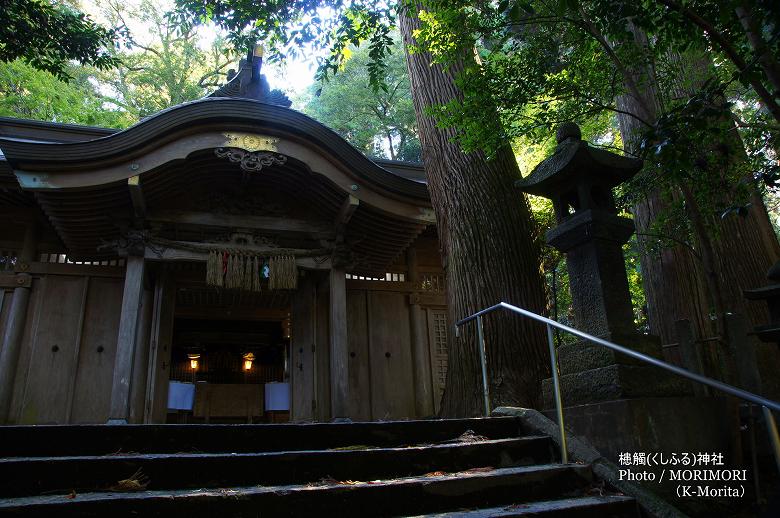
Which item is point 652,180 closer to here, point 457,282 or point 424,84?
point 457,282

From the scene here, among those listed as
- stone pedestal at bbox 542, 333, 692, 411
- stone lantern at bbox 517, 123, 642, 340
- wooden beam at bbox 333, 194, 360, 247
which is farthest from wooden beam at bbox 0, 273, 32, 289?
stone pedestal at bbox 542, 333, 692, 411

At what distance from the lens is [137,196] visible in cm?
705

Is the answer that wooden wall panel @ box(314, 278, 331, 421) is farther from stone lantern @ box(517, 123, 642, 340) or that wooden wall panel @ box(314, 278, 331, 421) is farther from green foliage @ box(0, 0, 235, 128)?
green foliage @ box(0, 0, 235, 128)

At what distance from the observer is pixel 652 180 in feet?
18.6

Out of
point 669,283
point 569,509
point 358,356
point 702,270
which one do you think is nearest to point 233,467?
point 569,509

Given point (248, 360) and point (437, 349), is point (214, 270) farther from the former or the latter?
point (248, 360)

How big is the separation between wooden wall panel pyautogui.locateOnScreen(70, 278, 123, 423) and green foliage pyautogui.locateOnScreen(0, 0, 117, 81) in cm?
329

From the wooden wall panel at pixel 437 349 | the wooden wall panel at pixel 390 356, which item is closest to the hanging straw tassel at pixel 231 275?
the wooden wall panel at pixel 390 356

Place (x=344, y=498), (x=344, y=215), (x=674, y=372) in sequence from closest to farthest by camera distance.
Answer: (x=674, y=372) < (x=344, y=498) < (x=344, y=215)

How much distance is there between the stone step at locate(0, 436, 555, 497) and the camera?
284 cm

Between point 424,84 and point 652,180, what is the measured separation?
3.43m

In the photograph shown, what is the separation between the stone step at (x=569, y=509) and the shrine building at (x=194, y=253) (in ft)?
15.2

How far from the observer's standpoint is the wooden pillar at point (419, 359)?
9055mm

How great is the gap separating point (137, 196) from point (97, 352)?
2.56 meters
